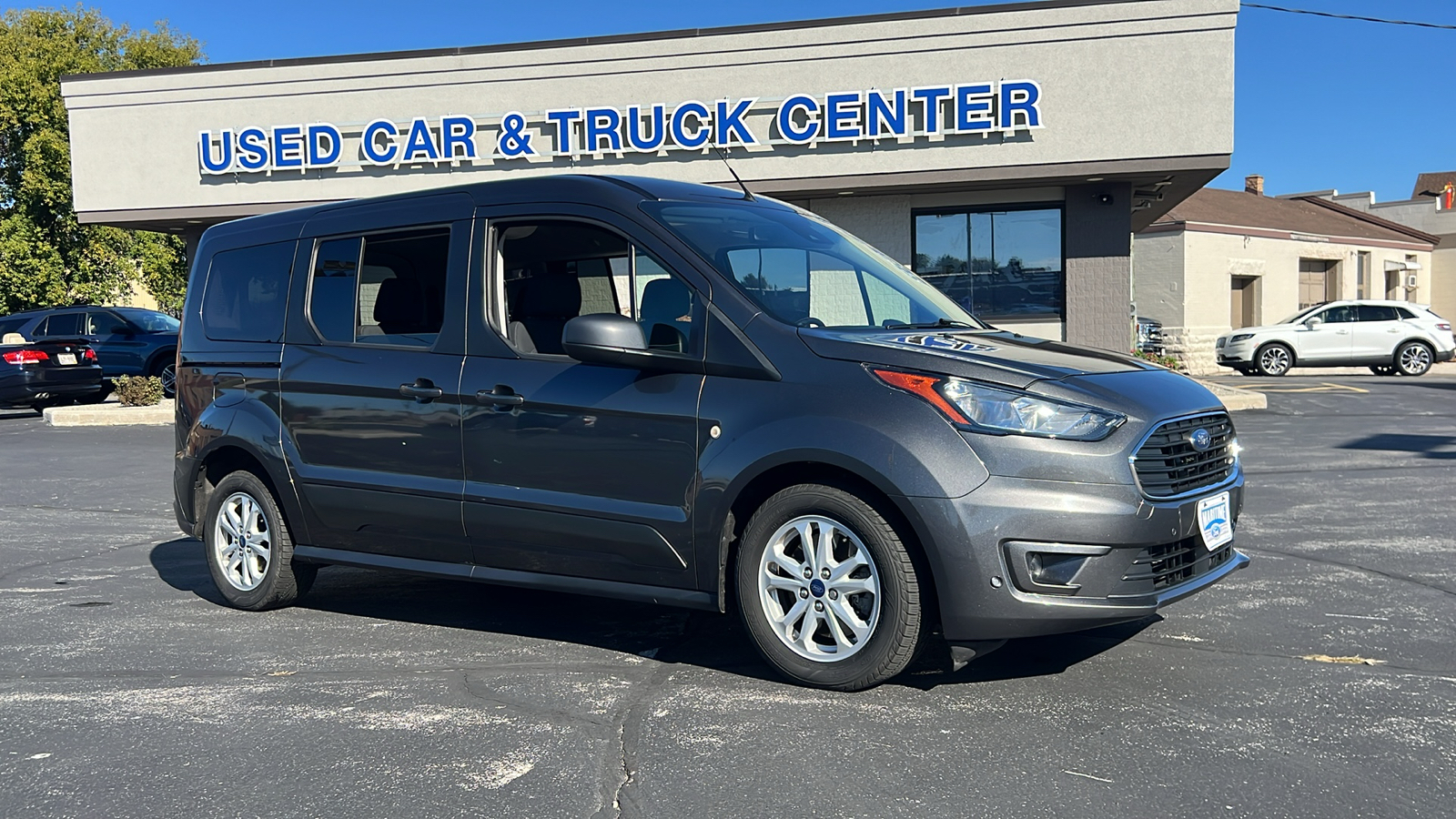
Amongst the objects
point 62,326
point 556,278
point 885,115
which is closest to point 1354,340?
point 885,115

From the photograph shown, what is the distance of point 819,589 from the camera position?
15.0 feet

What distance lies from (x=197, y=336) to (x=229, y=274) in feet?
1.29

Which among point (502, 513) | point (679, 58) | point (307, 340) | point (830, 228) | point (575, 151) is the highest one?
point (679, 58)

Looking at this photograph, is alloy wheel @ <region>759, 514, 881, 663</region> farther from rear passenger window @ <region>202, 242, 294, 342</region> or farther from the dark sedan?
the dark sedan

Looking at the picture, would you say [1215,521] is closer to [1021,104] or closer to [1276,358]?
[1021,104]

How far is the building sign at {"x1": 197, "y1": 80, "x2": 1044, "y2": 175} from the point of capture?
18.0 meters

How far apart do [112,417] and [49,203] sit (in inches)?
827

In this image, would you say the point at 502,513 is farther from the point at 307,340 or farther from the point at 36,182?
the point at 36,182

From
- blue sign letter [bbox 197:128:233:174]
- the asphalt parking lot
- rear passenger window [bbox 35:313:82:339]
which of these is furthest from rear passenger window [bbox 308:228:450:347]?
rear passenger window [bbox 35:313:82:339]

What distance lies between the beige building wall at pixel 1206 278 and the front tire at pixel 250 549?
32541 millimetres

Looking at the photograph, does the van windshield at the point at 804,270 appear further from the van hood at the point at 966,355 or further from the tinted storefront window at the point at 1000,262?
the tinted storefront window at the point at 1000,262

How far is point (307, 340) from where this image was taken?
239 inches

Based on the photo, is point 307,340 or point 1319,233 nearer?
point 307,340

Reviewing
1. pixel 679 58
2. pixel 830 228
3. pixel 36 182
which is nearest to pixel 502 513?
pixel 830 228
